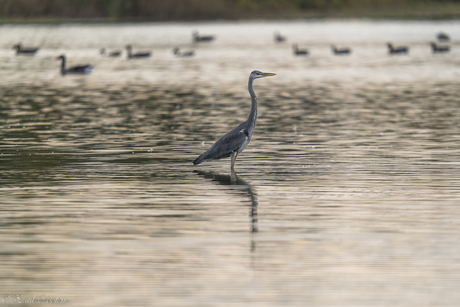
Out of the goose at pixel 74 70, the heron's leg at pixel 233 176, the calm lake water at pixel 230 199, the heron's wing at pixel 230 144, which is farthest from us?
the goose at pixel 74 70

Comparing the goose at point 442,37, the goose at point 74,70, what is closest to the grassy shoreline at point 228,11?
the goose at point 442,37

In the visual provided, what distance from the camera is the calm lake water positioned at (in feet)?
30.4

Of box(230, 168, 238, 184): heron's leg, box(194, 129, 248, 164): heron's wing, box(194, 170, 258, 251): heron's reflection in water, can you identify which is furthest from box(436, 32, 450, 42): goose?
box(194, 170, 258, 251): heron's reflection in water

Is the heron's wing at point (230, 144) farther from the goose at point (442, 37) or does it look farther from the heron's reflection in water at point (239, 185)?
the goose at point (442, 37)

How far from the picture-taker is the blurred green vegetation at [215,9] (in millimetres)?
86875

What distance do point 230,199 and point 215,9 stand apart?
3532 inches

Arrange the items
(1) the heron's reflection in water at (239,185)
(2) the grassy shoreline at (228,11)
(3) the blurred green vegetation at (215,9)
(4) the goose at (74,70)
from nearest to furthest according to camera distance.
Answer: (1) the heron's reflection in water at (239,185) → (4) the goose at (74,70) → (3) the blurred green vegetation at (215,9) → (2) the grassy shoreline at (228,11)

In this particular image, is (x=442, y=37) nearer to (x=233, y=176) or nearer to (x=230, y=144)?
(x=230, y=144)

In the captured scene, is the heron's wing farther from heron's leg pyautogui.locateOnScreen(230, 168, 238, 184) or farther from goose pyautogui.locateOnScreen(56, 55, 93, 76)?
goose pyautogui.locateOnScreen(56, 55, 93, 76)

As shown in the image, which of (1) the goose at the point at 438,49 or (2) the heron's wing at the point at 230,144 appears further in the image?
(1) the goose at the point at 438,49

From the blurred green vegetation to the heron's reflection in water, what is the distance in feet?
228

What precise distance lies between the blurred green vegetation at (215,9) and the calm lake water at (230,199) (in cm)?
5353

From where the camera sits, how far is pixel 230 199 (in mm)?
13750

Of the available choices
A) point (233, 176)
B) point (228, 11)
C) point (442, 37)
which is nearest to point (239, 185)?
point (233, 176)
